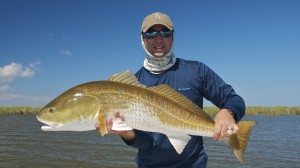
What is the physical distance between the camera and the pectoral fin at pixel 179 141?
348 cm

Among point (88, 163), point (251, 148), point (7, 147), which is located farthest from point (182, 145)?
point (7, 147)

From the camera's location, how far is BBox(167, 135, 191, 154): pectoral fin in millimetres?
3480

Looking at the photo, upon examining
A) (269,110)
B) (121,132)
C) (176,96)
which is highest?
(176,96)

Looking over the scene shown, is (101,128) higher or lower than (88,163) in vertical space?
higher

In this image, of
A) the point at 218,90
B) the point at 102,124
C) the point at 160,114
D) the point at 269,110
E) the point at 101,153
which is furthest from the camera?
the point at 269,110

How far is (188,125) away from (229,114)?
0.43 meters

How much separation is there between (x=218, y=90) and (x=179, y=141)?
777 mm

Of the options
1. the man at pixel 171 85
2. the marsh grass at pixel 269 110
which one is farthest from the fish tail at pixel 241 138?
the marsh grass at pixel 269 110

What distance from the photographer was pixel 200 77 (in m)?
3.90

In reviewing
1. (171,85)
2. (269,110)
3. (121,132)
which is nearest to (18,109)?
(269,110)

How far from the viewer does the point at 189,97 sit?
12.6 ft

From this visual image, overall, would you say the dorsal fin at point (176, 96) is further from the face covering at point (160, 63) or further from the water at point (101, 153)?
the water at point (101, 153)

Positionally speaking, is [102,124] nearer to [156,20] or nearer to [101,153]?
[156,20]

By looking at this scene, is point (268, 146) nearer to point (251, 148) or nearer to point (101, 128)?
point (251, 148)
